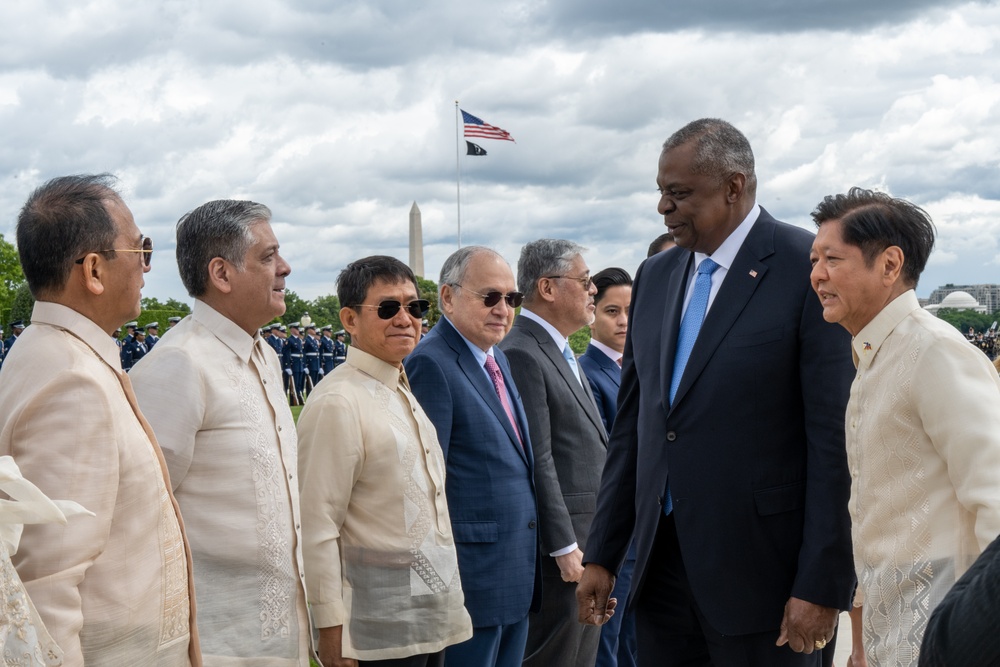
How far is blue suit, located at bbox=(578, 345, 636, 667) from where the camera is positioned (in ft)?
20.1

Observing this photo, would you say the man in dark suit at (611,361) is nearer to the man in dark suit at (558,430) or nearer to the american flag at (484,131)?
the man in dark suit at (558,430)

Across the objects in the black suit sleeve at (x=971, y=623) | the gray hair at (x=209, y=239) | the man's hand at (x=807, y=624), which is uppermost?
the gray hair at (x=209, y=239)

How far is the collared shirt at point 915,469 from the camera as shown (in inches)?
115

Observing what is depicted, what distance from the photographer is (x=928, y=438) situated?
3.07 m

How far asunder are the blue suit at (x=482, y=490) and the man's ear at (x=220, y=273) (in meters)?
1.36

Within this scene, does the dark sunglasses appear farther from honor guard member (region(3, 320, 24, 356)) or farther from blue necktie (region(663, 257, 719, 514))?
honor guard member (region(3, 320, 24, 356))

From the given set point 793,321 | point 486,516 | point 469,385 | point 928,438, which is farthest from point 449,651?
point 928,438

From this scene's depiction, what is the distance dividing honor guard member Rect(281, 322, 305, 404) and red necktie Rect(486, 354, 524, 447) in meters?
30.2

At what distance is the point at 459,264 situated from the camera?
5348 millimetres

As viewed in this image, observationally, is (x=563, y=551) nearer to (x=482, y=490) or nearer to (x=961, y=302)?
(x=482, y=490)

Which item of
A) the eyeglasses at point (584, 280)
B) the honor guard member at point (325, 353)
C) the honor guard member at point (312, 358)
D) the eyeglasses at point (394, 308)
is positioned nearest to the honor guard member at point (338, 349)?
the honor guard member at point (325, 353)

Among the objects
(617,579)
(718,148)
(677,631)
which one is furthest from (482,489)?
(718,148)

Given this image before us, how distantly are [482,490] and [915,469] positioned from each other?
7.13ft

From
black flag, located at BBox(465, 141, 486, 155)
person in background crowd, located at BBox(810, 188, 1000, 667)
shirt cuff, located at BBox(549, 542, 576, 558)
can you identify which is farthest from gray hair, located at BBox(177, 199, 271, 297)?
black flag, located at BBox(465, 141, 486, 155)
